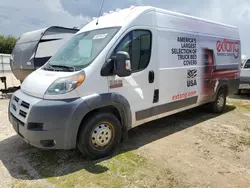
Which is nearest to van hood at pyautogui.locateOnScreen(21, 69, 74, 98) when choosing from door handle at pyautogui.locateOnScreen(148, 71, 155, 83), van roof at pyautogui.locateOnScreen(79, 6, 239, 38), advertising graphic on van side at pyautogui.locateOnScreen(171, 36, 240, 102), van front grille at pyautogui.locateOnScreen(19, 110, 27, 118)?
van front grille at pyautogui.locateOnScreen(19, 110, 27, 118)

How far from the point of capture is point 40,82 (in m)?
3.48

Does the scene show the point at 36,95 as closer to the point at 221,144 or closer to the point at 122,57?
the point at 122,57

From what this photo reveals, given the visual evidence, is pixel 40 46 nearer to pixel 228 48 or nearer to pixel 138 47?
pixel 138 47

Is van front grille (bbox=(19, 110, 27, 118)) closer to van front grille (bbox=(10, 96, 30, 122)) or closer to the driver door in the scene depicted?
van front grille (bbox=(10, 96, 30, 122))

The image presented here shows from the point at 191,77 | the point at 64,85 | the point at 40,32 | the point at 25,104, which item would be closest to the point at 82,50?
the point at 64,85

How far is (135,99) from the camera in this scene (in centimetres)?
408

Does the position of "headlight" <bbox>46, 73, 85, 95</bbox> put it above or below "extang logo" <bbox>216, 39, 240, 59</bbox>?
below

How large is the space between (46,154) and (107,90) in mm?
1554

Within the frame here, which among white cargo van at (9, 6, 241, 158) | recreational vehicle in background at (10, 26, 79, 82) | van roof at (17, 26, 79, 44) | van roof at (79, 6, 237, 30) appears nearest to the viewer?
white cargo van at (9, 6, 241, 158)

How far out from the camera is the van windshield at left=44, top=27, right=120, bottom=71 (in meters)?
3.60

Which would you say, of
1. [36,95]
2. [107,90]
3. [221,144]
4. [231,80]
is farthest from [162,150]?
[231,80]

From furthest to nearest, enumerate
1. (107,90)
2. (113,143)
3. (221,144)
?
1. (221,144)
2. (113,143)
3. (107,90)

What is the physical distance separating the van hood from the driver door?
891 millimetres

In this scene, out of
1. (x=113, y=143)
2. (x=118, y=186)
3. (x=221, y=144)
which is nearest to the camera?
(x=118, y=186)
